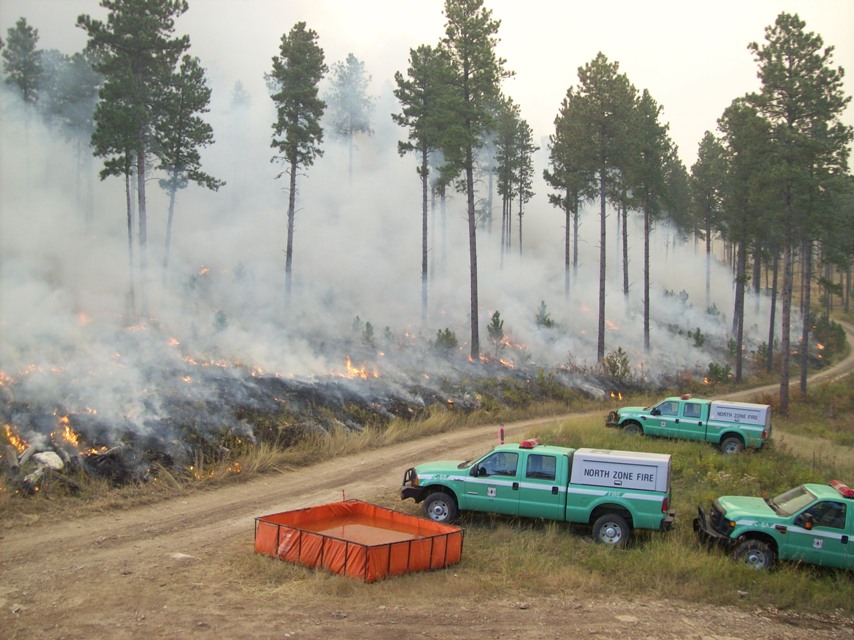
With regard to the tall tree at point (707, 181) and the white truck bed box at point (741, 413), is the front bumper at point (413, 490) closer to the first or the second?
the white truck bed box at point (741, 413)

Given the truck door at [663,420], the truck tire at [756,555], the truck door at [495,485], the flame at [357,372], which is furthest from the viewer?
the flame at [357,372]

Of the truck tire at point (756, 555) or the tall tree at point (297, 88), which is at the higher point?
the tall tree at point (297, 88)

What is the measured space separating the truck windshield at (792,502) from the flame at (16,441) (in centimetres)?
1687

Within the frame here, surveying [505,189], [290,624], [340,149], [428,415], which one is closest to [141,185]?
[428,415]

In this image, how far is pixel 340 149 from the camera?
60250 millimetres

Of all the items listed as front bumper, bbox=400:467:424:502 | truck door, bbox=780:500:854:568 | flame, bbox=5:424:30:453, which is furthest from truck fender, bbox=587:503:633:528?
flame, bbox=5:424:30:453

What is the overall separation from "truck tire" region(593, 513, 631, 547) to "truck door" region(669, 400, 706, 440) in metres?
10.6

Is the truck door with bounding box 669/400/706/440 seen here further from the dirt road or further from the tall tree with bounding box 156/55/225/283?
the tall tree with bounding box 156/55/225/283

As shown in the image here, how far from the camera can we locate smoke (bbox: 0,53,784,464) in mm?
19953

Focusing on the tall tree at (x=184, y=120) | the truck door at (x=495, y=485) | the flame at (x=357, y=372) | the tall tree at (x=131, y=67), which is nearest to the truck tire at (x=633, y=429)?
the flame at (x=357, y=372)

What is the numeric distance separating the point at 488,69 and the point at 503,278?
21701 mm

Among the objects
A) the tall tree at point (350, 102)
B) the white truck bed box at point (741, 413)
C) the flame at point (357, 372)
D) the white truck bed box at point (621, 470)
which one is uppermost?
the tall tree at point (350, 102)

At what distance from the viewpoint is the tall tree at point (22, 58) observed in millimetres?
40844

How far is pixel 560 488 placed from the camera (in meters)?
13.1
